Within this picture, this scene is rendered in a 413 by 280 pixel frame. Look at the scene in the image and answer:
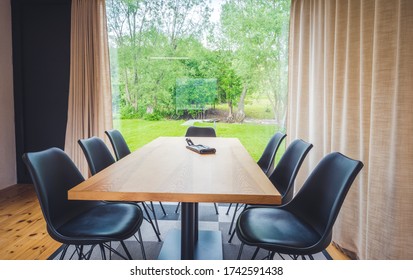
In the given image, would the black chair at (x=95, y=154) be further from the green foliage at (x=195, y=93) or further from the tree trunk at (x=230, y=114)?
the tree trunk at (x=230, y=114)

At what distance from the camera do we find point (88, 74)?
3.59m

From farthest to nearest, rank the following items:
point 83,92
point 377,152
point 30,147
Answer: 1. point 30,147
2. point 83,92
3. point 377,152

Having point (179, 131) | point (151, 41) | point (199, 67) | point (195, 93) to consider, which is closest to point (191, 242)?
point (179, 131)

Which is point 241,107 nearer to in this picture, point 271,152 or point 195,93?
point 195,93

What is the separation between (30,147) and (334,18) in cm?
401

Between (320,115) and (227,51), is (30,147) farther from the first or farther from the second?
(320,115)

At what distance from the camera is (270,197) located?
3.67ft

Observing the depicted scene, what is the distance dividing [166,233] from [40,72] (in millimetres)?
2909

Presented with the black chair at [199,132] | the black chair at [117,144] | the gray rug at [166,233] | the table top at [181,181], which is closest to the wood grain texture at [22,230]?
the gray rug at [166,233]

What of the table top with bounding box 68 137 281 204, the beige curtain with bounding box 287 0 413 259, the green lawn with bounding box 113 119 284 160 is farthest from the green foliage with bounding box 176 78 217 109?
the table top with bounding box 68 137 281 204

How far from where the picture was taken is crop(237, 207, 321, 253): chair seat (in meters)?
1.36

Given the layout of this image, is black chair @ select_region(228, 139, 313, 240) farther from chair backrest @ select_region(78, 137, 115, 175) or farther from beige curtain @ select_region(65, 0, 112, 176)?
beige curtain @ select_region(65, 0, 112, 176)

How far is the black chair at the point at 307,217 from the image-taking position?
1.30m
